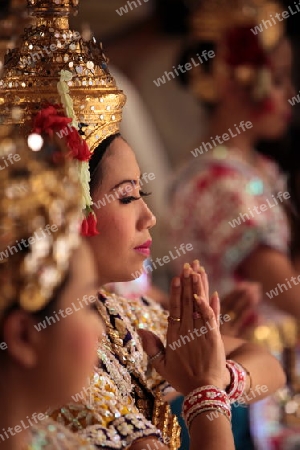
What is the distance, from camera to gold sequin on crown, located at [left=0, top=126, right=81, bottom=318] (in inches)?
49.0

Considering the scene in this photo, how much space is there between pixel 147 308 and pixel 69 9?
58 centimetres

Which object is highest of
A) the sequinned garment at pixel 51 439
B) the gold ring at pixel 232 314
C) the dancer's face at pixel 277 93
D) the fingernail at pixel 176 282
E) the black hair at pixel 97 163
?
the dancer's face at pixel 277 93

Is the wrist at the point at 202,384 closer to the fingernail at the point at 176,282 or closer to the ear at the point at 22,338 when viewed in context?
the fingernail at the point at 176,282

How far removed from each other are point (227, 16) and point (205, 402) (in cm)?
258

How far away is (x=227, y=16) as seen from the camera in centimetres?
397

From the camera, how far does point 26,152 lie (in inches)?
52.5

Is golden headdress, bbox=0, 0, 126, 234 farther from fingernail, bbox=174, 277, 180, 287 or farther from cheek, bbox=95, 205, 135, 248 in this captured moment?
fingernail, bbox=174, 277, 180, 287

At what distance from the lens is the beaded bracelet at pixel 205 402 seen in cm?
163

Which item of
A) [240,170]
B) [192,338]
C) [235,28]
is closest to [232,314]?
[192,338]

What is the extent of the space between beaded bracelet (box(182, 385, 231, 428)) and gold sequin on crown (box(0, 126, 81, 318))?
0.45 meters

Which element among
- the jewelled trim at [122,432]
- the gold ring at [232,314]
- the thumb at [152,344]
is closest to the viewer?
the jewelled trim at [122,432]

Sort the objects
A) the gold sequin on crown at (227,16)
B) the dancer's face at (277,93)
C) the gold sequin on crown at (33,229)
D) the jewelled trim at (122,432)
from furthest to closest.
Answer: the gold sequin on crown at (227,16), the dancer's face at (277,93), the jewelled trim at (122,432), the gold sequin on crown at (33,229)

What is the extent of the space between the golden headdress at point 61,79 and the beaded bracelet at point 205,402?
33 centimetres

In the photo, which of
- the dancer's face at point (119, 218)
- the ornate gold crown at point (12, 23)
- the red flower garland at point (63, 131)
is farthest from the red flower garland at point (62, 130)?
the ornate gold crown at point (12, 23)
